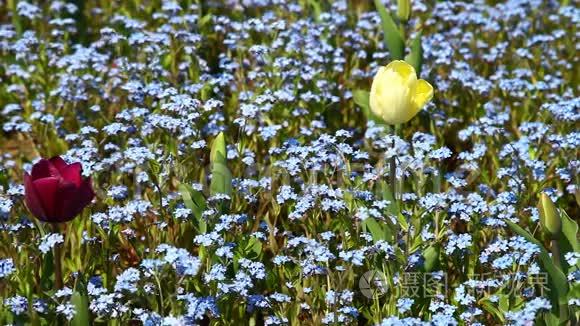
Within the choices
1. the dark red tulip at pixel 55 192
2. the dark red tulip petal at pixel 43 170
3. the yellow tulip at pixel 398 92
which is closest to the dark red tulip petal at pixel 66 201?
the dark red tulip at pixel 55 192

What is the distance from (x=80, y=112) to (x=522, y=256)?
7.86ft

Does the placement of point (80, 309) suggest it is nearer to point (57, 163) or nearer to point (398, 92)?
point (57, 163)

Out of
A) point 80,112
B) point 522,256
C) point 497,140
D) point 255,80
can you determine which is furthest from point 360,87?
point 522,256

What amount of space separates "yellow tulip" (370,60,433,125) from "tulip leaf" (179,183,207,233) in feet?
2.32

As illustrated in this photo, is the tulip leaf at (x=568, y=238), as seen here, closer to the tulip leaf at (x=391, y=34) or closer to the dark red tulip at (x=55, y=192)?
the tulip leaf at (x=391, y=34)

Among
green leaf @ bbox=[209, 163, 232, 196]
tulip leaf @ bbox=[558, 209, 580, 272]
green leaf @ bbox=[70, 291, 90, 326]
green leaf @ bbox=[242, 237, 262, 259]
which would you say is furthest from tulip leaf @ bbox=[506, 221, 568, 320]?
green leaf @ bbox=[70, 291, 90, 326]

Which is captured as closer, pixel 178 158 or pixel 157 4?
pixel 178 158

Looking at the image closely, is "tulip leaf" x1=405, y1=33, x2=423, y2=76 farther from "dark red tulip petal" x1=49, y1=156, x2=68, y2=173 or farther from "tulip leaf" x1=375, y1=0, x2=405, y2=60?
"dark red tulip petal" x1=49, y1=156, x2=68, y2=173

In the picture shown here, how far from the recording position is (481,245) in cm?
375

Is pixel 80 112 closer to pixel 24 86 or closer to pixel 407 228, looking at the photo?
pixel 24 86

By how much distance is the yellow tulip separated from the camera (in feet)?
10.9

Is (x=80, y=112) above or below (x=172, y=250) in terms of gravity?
above

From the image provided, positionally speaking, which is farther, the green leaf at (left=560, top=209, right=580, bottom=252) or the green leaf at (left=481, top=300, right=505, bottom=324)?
the green leaf at (left=560, top=209, right=580, bottom=252)

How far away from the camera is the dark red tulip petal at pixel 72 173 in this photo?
3.06m
